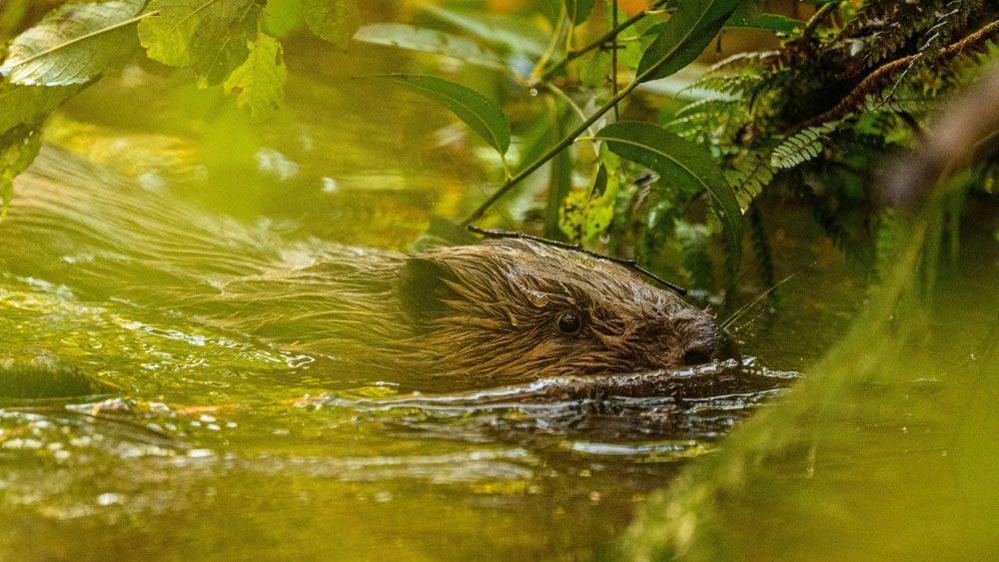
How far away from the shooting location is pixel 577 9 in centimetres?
408

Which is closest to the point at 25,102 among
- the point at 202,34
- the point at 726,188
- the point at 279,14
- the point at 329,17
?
the point at 202,34

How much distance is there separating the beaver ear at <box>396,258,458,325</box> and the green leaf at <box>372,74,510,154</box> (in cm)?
53

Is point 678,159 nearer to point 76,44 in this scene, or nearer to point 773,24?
point 773,24

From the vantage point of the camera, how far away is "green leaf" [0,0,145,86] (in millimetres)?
3182

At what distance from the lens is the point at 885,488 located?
244 cm

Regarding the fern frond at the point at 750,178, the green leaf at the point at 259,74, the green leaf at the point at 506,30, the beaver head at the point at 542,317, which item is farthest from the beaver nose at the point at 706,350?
the green leaf at the point at 506,30

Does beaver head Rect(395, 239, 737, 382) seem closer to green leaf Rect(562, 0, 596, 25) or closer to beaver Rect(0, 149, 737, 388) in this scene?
beaver Rect(0, 149, 737, 388)

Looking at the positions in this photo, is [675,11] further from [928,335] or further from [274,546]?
[274,546]

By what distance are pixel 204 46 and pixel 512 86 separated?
408 centimetres

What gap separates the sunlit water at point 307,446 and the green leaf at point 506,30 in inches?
105

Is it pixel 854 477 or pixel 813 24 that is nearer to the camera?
pixel 854 477

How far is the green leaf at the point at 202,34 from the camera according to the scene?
3.12 m

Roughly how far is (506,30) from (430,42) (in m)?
1.87

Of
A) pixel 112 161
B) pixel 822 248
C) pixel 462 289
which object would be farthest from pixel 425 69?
pixel 462 289
